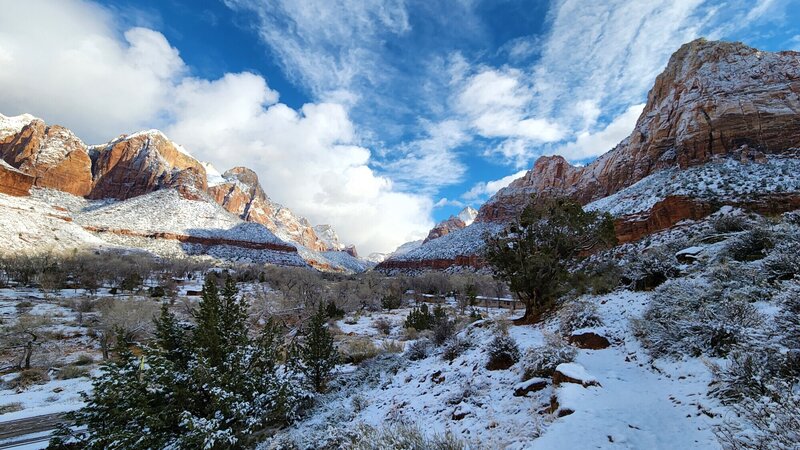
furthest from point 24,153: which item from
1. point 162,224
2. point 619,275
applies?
point 619,275

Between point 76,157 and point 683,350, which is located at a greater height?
point 76,157

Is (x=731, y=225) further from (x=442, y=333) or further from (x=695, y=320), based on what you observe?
(x=442, y=333)

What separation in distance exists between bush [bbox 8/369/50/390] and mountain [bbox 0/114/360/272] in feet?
141

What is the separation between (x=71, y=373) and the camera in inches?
867

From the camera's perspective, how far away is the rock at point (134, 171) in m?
128

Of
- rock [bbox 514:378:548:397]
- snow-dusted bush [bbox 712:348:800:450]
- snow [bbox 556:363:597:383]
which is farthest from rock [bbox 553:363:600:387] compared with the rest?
snow-dusted bush [bbox 712:348:800:450]

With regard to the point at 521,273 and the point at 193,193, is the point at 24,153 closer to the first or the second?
the point at 193,193

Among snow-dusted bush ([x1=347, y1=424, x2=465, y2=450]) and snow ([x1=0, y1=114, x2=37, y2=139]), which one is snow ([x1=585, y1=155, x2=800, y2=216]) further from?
snow ([x1=0, y1=114, x2=37, y2=139])

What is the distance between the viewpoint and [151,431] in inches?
304

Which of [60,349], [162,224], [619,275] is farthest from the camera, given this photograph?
[162,224]

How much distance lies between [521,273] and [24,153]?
6683 inches

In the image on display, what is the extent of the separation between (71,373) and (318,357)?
68.4 ft

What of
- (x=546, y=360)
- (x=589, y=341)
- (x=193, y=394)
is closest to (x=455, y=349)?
(x=589, y=341)

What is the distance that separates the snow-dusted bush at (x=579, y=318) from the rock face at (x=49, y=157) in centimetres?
15423
